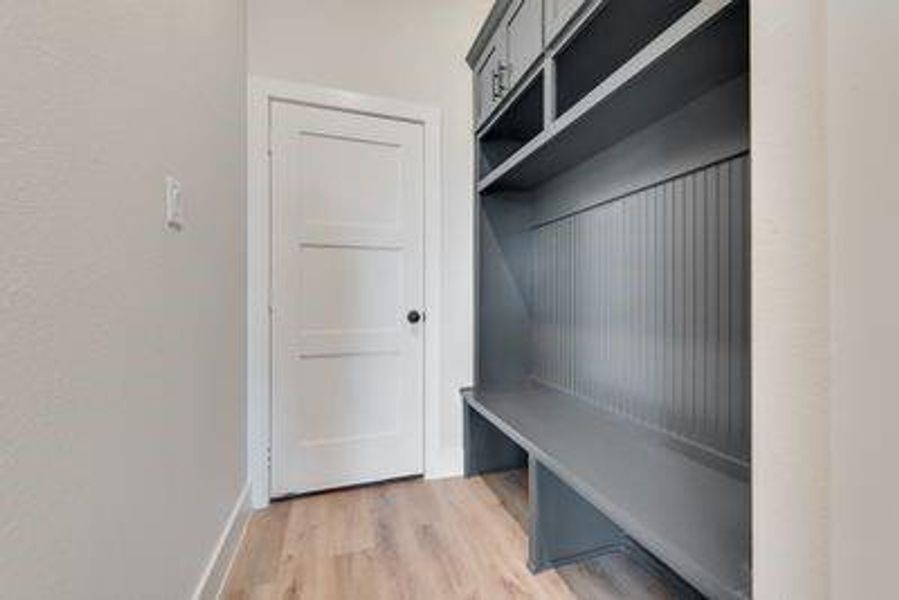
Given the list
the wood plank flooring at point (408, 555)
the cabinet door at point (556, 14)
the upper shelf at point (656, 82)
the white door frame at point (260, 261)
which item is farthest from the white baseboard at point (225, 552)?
the cabinet door at point (556, 14)

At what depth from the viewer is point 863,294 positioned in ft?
1.78

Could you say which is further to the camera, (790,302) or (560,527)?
(560,527)

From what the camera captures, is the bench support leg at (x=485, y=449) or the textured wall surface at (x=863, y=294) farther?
the bench support leg at (x=485, y=449)

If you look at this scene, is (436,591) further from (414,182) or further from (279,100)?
(279,100)

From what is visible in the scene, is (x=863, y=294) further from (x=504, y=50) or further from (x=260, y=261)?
(x=260, y=261)

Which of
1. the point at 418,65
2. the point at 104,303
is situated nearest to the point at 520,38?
the point at 418,65

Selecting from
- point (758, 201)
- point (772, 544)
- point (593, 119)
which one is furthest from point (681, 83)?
point (772, 544)

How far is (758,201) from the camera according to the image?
2.22ft

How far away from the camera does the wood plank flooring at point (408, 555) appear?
1.54 m

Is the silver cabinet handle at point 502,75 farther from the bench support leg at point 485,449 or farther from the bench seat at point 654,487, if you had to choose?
the bench support leg at point 485,449

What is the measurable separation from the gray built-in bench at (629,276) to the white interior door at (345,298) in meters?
0.42

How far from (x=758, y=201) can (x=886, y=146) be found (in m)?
0.17

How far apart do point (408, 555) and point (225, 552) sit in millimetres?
676

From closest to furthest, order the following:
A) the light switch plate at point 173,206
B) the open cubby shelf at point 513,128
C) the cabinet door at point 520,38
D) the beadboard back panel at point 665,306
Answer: the light switch plate at point 173,206
the beadboard back panel at point 665,306
the cabinet door at point 520,38
the open cubby shelf at point 513,128
